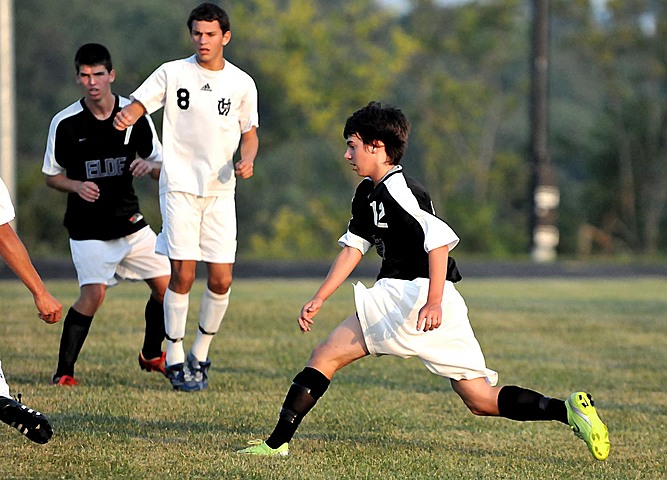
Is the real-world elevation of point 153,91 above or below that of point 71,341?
above

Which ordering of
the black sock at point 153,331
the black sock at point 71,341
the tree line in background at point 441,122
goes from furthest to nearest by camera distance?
the tree line in background at point 441,122 → the black sock at point 153,331 → the black sock at point 71,341

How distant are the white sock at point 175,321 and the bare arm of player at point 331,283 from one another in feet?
7.68

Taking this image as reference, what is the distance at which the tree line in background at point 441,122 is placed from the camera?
31766 millimetres

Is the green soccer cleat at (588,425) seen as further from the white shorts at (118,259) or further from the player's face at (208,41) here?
the white shorts at (118,259)

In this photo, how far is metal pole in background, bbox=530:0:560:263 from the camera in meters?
25.5

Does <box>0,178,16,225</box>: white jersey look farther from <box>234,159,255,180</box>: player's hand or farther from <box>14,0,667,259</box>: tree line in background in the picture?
<box>14,0,667,259</box>: tree line in background

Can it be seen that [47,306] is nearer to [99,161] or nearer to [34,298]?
[34,298]

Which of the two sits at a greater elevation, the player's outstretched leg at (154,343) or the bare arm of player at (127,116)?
the bare arm of player at (127,116)

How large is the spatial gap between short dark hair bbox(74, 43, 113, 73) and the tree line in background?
64.0ft

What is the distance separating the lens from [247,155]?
7727 mm

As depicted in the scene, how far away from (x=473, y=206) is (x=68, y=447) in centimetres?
2628

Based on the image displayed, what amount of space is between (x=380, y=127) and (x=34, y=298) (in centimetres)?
172

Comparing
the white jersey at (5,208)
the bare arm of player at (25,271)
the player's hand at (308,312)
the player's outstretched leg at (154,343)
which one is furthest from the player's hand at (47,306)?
the player's outstretched leg at (154,343)

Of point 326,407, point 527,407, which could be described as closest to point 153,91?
point 326,407
